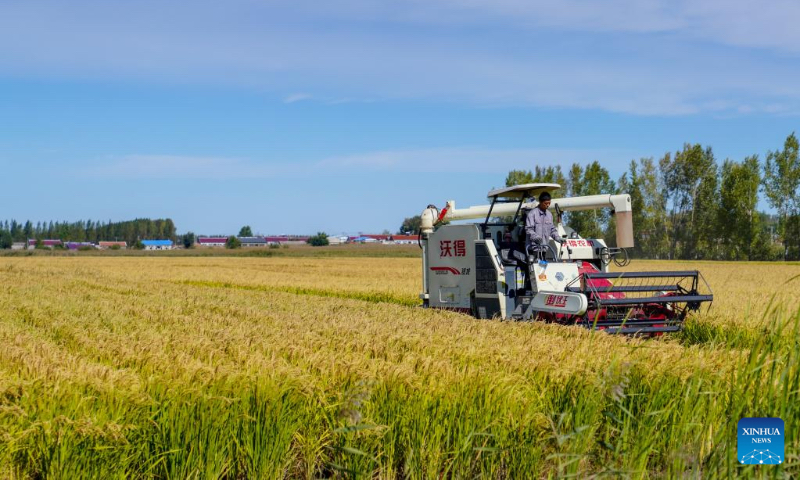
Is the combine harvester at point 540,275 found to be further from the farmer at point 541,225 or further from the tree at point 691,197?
the tree at point 691,197

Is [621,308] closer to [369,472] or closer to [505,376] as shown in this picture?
[505,376]

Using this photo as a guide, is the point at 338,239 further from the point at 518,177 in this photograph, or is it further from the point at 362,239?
the point at 518,177

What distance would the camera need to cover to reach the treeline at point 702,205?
61781 mm

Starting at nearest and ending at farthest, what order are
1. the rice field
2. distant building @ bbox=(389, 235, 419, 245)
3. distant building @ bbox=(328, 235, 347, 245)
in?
the rice field
distant building @ bbox=(389, 235, 419, 245)
distant building @ bbox=(328, 235, 347, 245)

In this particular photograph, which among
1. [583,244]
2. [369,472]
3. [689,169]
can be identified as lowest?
[369,472]

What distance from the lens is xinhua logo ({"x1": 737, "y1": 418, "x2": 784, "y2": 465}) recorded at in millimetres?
3322

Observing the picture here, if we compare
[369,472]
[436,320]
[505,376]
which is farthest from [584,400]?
[436,320]

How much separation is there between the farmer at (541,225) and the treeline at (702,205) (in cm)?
4758

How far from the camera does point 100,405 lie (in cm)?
475

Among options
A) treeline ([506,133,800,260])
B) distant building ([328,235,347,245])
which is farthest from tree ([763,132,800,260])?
distant building ([328,235,347,245])

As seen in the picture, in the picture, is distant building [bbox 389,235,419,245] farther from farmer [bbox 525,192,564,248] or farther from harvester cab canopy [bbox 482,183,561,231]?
farmer [bbox 525,192,564,248]

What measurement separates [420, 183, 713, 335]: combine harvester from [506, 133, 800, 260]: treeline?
152ft

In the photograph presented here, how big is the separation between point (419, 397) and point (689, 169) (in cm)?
6721

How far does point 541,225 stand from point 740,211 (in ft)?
189
